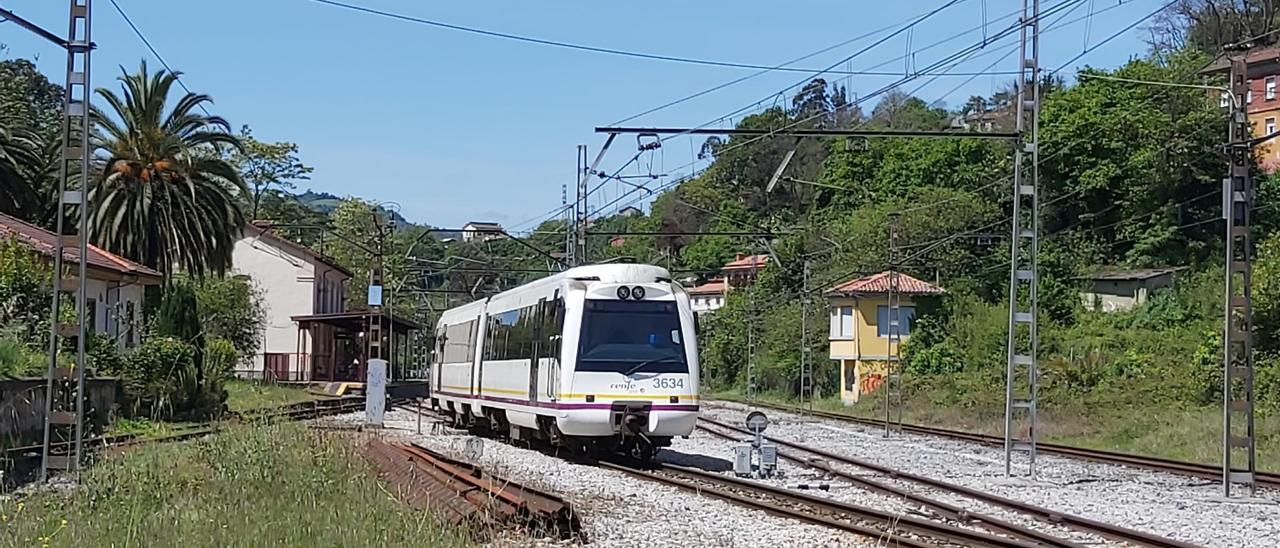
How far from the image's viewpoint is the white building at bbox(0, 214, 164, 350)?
34781 mm

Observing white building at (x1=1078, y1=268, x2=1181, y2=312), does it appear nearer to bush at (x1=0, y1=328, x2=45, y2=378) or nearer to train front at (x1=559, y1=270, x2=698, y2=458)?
train front at (x1=559, y1=270, x2=698, y2=458)

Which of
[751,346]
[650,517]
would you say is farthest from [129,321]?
[650,517]

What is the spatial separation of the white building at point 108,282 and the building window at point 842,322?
2632cm

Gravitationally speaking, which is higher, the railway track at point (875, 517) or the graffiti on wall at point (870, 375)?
the graffiti on wall at point (870, 375)

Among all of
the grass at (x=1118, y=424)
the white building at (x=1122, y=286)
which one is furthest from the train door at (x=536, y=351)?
the white building at (x=1122, y=286)

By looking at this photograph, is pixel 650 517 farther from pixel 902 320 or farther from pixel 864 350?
pixel 902 320

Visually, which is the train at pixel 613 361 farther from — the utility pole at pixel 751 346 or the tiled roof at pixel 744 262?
the tiled roof at pixel 744 262

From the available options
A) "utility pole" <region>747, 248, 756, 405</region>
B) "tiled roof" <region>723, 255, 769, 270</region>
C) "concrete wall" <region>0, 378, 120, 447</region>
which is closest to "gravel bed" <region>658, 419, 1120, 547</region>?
"concrete wall" <region>0, 378, 120, 447</region>

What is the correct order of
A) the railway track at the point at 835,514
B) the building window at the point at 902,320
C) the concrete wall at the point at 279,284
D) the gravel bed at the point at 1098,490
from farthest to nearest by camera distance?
the concrete wall at the point at 279,284, the building window at the point at 902,320, the gravel bed at the point at 1098,490, the railway track at the point at 835,514

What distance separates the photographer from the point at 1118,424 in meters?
35.0

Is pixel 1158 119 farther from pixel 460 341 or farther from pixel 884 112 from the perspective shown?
pixel 884 112

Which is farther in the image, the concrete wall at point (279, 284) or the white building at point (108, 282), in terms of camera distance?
the concrete wall at point (279, 284)

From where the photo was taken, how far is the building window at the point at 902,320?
5534 centimetres

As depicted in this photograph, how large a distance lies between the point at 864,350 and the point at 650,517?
134ft
